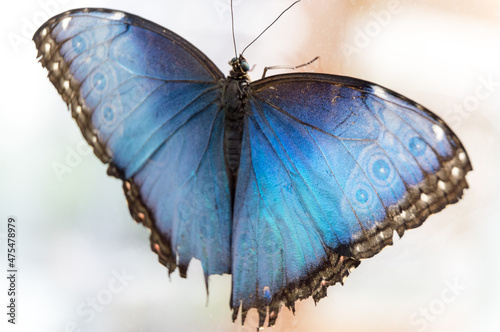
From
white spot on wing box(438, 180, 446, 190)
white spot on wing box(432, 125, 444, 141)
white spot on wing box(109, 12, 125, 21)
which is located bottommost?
white spot on wing box(438, 180, 446, 190)

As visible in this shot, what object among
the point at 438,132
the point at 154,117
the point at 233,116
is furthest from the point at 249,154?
the point at 438,132

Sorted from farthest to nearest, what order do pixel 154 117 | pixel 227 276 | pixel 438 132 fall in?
pixel 227 276 → pixel 154 117 → pixel 438 132

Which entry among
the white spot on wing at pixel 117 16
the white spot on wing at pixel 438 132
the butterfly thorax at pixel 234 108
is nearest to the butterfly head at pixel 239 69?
the butterfly thorax at pixel 234 108

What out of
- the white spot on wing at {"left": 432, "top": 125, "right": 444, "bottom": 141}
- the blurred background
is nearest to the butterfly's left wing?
the white spot on wing at {"left": 432, "top": 125, "right": 444, "bottom": 141}

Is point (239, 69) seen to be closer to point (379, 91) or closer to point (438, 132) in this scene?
point (379, 91)

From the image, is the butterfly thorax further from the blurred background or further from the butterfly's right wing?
the blurred background

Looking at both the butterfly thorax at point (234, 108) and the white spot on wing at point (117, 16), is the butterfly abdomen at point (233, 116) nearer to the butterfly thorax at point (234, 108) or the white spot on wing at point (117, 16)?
the butterfly thorax at point (234, 108)

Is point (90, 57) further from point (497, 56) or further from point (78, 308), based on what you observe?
point (497, 56)
